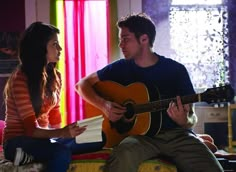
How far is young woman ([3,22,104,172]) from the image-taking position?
1.77m

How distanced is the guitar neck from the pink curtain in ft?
5.97

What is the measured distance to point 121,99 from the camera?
2.18m

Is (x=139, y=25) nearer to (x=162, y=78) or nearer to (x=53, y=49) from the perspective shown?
(x=162, y=78)

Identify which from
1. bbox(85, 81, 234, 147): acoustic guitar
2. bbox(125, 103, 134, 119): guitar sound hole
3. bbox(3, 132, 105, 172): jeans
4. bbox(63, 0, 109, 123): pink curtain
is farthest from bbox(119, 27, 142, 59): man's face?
bbox(63, 0, 109, 123): pink curtain

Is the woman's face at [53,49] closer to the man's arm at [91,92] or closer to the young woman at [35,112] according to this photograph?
the young woman at [35,112]

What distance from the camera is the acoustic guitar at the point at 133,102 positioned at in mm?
1951

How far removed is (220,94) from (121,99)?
24.0 inches

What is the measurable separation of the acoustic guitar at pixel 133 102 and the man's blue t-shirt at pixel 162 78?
0.04 metres

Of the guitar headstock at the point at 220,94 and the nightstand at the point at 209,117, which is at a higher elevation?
the guitar headstock at the point at 220,94

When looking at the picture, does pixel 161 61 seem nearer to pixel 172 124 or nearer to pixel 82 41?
pixel 172 124

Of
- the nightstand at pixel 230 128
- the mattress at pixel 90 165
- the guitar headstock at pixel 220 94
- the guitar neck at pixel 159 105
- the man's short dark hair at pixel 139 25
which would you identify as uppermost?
the man's short dark hair at pixel 139 25

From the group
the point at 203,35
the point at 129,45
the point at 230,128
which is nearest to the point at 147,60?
the point at 129,45

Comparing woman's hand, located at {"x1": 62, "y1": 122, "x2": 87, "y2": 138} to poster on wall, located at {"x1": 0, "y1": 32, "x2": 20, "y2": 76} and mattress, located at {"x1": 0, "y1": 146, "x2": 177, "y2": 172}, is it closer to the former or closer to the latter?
mattress, located at {"x1": 0, "y1": 146, "x2": 177, "y2": 172}

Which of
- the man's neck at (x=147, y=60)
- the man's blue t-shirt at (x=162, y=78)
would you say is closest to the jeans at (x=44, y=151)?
the man's blue t-shirt at (x=162, y=78)
